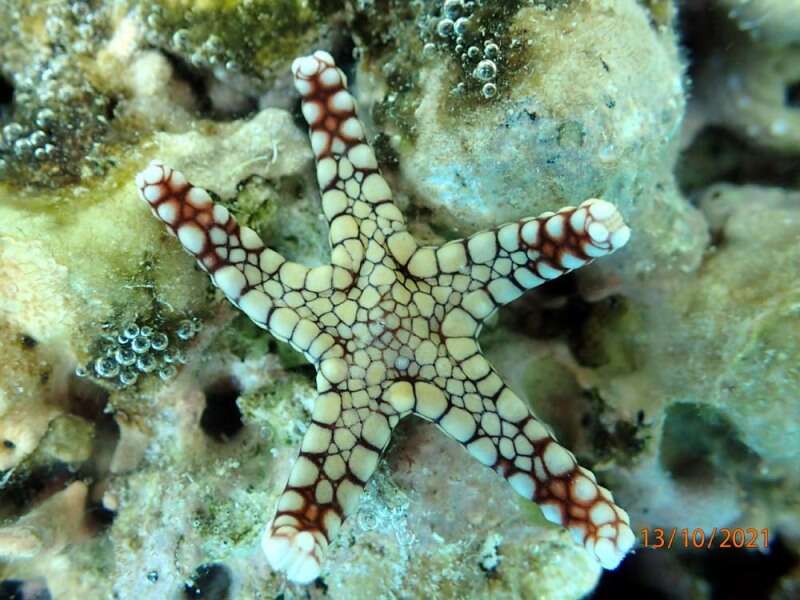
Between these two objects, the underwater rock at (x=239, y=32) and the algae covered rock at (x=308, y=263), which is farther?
the underwater rock at (x=239, y=32)

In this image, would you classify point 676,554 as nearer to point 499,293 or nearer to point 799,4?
point 499,293

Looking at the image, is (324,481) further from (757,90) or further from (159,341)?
(757,90)

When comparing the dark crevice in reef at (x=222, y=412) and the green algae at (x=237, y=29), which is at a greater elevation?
the green algae at (x=237, y=29)

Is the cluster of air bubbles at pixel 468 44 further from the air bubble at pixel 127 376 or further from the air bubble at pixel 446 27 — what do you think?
the air bubble at pixel 127 376

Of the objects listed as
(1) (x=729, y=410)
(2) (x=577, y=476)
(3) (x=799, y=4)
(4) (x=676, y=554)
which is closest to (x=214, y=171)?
(2) (x=577, y=476)

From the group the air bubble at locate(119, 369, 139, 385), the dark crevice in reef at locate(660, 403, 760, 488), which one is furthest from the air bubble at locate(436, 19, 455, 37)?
the dark crevice in reef at locate(660, 403, 760, 488)

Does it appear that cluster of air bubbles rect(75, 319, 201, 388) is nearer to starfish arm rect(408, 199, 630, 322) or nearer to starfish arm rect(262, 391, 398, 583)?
starfish arm rect(262, 391, 398, 583)

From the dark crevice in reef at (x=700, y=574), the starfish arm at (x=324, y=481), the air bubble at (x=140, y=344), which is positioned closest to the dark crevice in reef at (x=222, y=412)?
the air bubble at (x=140, y=344)
